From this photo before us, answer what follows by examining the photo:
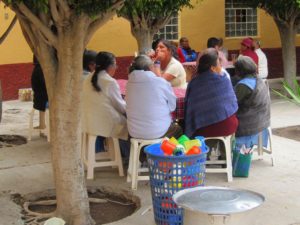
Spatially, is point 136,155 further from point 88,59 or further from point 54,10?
point 54,10

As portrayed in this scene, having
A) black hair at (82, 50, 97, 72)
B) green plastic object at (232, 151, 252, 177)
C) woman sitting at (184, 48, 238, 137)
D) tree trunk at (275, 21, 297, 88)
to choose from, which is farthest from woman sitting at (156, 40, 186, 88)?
tree trunk at (275, 21, 297, 88)

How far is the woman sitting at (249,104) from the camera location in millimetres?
6598

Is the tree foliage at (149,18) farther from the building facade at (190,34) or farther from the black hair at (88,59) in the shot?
the building facade at (190,34)

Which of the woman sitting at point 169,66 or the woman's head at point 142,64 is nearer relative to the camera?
the woman's head at point 142,64

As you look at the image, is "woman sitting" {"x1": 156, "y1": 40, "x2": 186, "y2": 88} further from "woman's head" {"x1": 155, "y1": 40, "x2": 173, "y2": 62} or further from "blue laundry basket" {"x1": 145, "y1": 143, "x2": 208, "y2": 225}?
"blue laundry basket" {"x1": 145, "y1": 143, "x2": 208, "y2": 225}

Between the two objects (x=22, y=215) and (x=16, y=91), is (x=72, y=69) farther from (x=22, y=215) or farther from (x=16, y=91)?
(x=16, y=91)

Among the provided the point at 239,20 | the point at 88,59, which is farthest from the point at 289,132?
the point at 239,20

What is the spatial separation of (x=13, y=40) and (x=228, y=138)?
801cm

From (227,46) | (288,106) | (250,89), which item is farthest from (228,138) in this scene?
(227,46)

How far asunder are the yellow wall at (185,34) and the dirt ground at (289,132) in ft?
19.7

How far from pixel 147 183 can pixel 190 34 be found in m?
9.43

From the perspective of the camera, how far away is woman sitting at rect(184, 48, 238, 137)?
6.19m

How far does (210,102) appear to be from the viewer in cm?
620

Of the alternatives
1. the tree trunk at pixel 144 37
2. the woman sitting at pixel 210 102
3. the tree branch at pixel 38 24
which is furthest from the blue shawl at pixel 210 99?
the tree trunk at pixel 144 37
